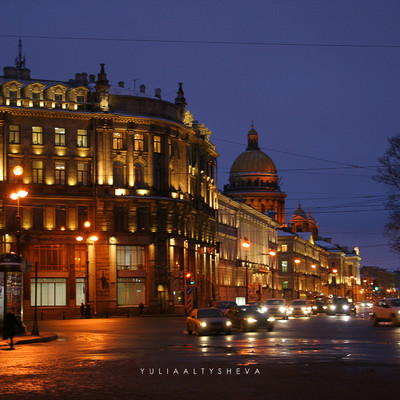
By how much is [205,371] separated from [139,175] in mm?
63784

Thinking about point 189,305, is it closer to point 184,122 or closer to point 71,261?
point 71,261

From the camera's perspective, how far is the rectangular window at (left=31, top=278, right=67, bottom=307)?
247ft

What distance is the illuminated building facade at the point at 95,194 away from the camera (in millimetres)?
76000

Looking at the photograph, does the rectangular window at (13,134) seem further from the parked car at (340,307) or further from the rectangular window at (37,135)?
the parked car at (340,307)

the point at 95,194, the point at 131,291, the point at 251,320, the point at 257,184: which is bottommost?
the point at 251,320

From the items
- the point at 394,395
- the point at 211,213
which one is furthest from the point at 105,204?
the point at 394,395

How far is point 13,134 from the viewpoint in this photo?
7744 cm

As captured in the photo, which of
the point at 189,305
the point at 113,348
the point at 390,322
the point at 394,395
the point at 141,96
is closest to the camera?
the point at 394,395

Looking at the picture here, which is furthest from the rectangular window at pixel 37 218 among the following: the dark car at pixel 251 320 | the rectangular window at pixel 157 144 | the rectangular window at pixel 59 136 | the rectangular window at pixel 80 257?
the dark car at pixel 251 320

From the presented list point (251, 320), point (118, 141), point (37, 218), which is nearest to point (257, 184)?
point (118, 141)

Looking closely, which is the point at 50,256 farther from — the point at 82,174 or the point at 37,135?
the point at 37,135

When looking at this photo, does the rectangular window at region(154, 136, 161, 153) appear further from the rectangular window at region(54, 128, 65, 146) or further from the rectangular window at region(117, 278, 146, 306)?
the rectangular window at region(117, 278, 146, 306)

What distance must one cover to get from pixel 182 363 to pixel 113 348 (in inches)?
301

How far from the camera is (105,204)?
7900 centimetres
